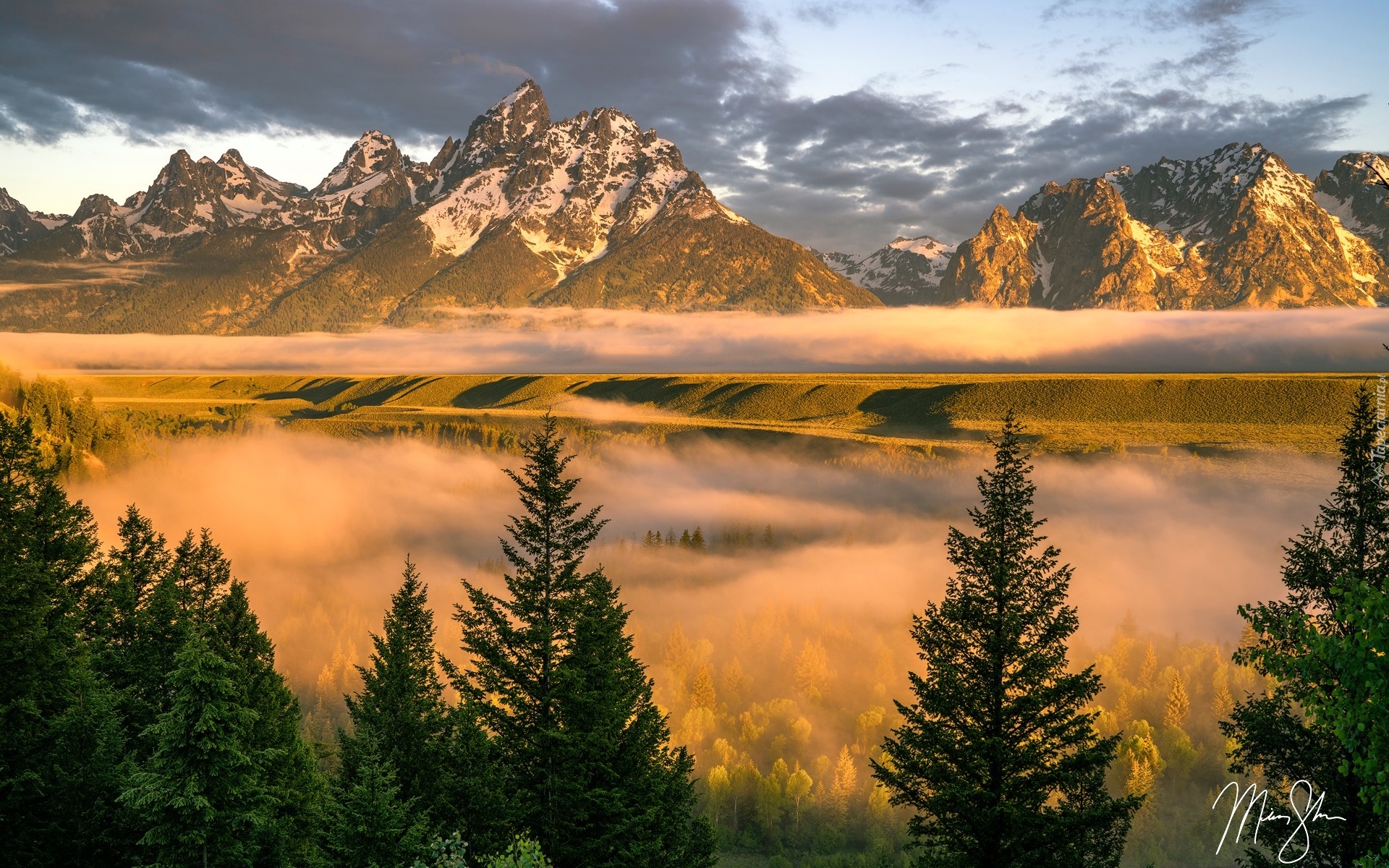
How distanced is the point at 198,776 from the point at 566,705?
12089 mm

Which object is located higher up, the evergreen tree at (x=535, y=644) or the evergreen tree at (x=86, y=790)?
the evergreen tree at (x=535, y=644)

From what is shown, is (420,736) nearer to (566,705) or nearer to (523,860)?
(566,705)

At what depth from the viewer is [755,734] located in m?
137

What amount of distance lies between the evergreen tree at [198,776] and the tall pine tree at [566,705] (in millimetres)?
7938

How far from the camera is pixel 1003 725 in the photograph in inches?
1110

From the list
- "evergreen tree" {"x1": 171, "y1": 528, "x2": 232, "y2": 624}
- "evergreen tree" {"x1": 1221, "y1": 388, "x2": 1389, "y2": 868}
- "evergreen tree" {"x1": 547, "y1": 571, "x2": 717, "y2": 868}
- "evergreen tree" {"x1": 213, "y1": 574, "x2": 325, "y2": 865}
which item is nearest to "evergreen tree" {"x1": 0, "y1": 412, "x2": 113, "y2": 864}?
"evergreen tree" {"x1": 171, "y1": 528, "x2": 232, "y2": 624}

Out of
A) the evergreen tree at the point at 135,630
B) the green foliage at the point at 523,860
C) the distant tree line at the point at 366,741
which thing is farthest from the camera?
the evergreen tree at the point at 135,630

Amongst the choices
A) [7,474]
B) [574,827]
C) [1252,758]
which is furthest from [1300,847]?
[7,474]

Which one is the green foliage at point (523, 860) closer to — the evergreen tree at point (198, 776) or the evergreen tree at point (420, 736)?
the evergreen tree at point (420, 736)

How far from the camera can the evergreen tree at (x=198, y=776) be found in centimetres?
2830

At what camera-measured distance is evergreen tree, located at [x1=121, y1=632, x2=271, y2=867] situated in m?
28.3

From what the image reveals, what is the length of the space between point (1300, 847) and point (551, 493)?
90.0ft

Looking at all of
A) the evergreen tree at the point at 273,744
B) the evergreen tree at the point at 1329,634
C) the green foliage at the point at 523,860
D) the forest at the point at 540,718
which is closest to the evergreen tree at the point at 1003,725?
the forest at the point at 540,718

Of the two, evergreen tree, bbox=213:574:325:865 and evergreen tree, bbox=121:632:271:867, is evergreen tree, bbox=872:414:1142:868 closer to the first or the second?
evergreen tree, bbox=121:632:271:867
